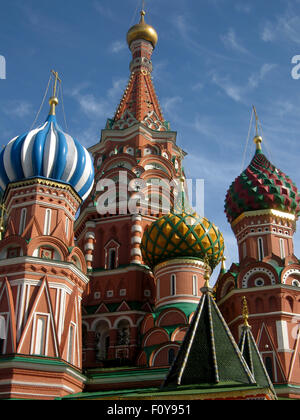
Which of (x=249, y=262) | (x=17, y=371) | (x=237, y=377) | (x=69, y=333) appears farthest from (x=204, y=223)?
(x=237, y=377)

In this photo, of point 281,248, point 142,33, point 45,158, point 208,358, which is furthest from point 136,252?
point 142,33

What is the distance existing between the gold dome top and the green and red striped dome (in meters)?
11.6

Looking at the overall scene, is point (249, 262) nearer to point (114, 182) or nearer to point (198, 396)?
point (114, 182)

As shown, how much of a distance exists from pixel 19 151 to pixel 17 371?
6776 mm

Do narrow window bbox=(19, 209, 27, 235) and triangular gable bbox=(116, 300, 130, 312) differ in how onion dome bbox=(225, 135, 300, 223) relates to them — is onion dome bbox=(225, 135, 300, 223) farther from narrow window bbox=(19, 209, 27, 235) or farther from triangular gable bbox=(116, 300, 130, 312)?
narrow window bbox=(19, 209, 27, 235)

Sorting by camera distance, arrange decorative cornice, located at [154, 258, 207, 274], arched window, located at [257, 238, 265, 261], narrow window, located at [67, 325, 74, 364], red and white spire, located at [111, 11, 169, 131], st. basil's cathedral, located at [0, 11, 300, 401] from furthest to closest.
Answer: red and white spire, located at [111, 11, 169, 131] < arched window, located at [257, 238, 265, 261] < decorative cornice, located at [154, 258, 207, 274] < narrow window, located at [67, 325, 74, 364] < st. basil's cathedral, located at [0, 11, 300, 401]

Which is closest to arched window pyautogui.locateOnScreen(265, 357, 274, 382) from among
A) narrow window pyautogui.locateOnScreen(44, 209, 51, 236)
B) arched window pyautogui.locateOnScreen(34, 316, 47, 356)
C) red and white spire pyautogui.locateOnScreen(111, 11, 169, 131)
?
arched window pyautogui.locateOnScreen(34, 316, 47, 356)

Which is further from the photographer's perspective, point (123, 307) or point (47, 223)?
point (123, 307)

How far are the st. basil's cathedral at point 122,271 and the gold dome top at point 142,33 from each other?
8072 millimetres

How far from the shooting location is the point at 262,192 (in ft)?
65.5

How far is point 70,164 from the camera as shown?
18000 millimetres

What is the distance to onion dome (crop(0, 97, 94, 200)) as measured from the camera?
1773 centimetres

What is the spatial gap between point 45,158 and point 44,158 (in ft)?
0.10

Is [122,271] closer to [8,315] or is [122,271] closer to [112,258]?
[112,258]
